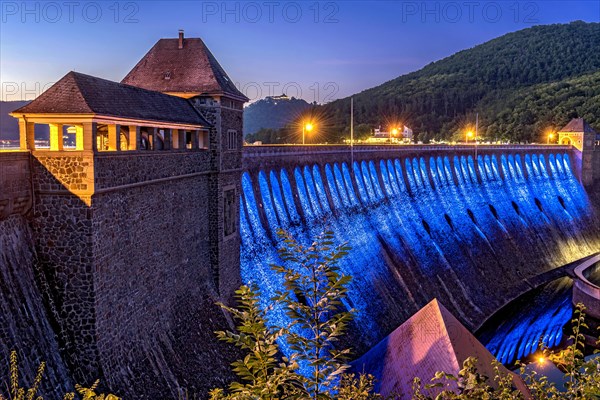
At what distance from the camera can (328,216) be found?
3725 cm

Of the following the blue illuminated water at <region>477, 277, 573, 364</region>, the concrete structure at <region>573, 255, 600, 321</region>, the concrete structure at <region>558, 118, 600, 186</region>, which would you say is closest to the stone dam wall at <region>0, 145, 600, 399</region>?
the blue illuminated water at <region>477, 277, 573, 364</region>

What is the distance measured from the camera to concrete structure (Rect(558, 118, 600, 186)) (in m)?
73.6

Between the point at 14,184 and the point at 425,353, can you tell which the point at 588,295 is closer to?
the point at 425,353

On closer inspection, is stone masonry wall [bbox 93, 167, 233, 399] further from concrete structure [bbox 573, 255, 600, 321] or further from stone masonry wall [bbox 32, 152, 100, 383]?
concrete structure [bbox 573, 255, 600, 321]

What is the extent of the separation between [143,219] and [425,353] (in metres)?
10.1

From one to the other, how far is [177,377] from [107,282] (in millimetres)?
4276

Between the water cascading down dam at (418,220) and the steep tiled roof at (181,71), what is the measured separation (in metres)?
7.28

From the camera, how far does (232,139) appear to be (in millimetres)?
25797

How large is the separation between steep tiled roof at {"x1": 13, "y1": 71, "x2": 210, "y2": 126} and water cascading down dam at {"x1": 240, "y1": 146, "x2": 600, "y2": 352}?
9.85 m

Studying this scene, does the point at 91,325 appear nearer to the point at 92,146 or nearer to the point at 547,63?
the point at 92,146

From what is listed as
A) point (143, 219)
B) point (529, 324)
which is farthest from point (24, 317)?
point (529, 324)

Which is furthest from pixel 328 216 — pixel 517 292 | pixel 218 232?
pixel 517 292

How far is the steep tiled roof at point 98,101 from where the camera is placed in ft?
51.6

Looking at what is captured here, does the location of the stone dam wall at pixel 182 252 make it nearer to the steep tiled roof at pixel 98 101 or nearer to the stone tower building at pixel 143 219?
the stone tower building at pixel 143 219
